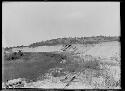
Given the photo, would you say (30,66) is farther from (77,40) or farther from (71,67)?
(77,40)

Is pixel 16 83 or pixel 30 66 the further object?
pixel 30 66

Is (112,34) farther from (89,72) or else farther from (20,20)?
(20,20)

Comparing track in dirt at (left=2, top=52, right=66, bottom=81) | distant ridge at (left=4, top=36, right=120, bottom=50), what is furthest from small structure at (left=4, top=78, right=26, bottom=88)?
distant ridge at (left=4, top=36, right=120, bottom=50)

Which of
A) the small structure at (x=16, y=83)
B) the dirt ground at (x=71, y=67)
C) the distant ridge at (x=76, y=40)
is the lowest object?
the small structure at (x=16, y=83)

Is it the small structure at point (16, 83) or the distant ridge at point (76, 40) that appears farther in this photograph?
the distant ridge at point (76, 40)

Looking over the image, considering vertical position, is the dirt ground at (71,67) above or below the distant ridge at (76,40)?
below

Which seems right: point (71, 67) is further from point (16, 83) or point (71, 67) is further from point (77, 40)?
point (16, 83)

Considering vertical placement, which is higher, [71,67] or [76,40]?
[76,40]

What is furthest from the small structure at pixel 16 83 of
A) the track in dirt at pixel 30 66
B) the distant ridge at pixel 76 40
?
→ the distant ridge at pixel 76 40

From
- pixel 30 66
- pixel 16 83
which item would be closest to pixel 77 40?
pixel 30 66

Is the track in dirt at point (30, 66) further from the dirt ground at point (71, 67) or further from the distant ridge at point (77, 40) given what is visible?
the distant ridge at point (77, 40)

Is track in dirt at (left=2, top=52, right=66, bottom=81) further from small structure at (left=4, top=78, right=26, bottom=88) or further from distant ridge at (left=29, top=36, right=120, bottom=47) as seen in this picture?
distant ridge at (left=29, top=36, right=120, bottom=47)

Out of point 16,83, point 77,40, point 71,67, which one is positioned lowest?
point 16,83
